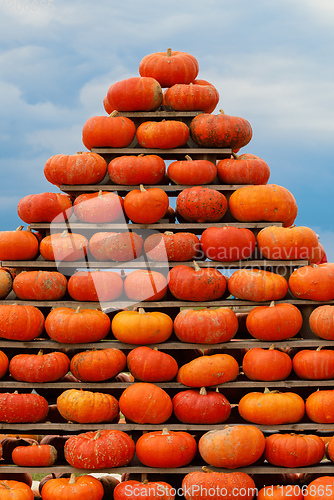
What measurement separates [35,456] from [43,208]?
2308 mm

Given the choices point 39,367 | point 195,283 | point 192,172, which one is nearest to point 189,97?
point 192,172

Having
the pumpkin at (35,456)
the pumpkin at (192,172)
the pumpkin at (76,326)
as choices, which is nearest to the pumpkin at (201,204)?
the pumpkin at (192,172)

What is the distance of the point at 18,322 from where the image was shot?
4.84m

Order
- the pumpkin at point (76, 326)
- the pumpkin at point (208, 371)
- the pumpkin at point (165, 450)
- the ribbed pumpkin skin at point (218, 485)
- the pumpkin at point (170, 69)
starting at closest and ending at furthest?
the ribbed pumpkin skin at point (218, 485) < the pumpkin at point (165, 450) < the pumpkin at point (208, 371) < the pumpkin at point (76, 326) < the pumpkin at point (170, 69)

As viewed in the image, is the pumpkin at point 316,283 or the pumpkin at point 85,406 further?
the pumpkin at point 316,283

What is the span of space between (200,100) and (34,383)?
328 centimetres

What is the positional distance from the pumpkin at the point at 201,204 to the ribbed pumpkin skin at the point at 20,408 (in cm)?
225

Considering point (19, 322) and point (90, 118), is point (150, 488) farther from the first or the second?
point (90, 118)

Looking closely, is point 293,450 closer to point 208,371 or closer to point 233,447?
point 233,447

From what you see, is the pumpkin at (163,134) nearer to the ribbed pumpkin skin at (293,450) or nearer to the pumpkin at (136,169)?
the pumpkin at (136,169)

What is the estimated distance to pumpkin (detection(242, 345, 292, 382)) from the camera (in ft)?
15.3

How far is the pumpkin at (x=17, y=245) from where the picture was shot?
200 inches

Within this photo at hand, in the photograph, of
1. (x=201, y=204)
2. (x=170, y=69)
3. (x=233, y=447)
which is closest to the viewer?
(x=233, y=447)

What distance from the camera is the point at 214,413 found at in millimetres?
4570
